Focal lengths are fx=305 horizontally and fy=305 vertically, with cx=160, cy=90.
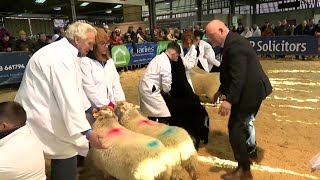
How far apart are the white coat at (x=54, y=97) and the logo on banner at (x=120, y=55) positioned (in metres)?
9.36

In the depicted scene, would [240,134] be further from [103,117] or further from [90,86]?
[90,86]

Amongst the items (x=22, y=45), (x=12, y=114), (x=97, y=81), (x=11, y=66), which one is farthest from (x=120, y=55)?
(x=12, y=114)

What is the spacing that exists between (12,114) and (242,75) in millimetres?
2268

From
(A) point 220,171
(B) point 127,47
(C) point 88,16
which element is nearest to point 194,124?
(A) point 220,171

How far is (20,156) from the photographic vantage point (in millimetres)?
1863

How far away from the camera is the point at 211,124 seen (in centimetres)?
555

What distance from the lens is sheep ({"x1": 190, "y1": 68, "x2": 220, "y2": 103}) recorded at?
621 centimetres

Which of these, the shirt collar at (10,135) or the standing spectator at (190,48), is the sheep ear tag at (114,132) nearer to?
the shirt collar at (10,135)

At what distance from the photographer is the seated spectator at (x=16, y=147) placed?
5.99ft

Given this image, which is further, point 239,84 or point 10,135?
point 239,84

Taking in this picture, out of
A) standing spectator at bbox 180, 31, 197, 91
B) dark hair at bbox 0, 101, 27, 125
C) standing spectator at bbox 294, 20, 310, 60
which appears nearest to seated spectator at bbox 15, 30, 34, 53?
standing spectator at bbox 180, 31, 197, 91

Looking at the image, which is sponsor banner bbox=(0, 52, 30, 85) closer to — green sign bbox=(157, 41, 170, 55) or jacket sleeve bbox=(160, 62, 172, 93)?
green sign bbox=(157, 41, 170, 55)

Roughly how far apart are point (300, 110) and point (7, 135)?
5.74 m

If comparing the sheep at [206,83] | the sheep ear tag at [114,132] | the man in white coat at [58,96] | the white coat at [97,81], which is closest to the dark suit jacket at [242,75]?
the sheep ear tag at [114,132]
